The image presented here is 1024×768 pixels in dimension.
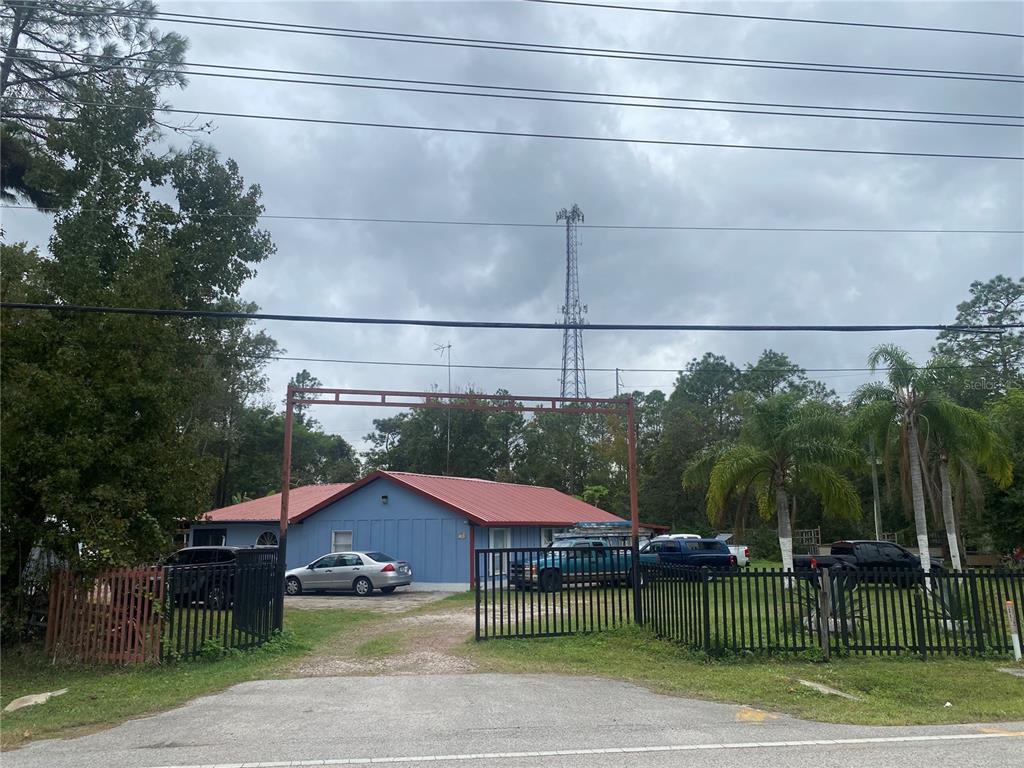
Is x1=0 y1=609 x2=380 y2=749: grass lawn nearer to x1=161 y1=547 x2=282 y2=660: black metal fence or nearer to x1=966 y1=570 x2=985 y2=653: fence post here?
x1=161 y1=547 x2=282 y2=660: black metal fence

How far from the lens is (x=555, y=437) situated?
62781 mm

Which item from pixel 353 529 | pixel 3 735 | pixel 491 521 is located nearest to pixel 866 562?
pixel 491 521

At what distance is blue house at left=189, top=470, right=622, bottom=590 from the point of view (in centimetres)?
2758

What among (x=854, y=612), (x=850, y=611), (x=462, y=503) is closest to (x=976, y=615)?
(x=854, y=612)

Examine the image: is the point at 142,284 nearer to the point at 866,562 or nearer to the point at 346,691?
the point at 346,691

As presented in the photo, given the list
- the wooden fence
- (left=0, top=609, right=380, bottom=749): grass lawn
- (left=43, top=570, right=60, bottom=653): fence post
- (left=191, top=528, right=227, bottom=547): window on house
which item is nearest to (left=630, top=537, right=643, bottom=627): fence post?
(left=0, top=609, right=380, bottom=749): grass lawn

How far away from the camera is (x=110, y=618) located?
40.2 ft

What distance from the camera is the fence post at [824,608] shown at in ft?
39.1

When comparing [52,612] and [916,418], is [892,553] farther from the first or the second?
[52,612]

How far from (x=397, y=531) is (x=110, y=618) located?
54.2ft

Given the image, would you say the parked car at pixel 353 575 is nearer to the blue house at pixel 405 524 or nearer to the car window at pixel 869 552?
the blue house at pixel 405 524

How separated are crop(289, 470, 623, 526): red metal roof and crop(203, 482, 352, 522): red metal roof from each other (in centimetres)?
33

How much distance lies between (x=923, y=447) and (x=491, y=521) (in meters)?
13.4

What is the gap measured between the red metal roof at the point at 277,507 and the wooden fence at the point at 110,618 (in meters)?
17.0
